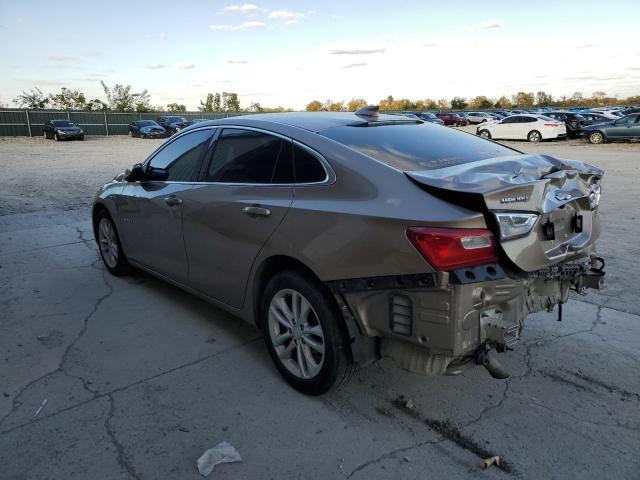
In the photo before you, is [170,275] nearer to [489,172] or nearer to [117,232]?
[117,232]

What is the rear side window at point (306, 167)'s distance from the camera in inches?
125

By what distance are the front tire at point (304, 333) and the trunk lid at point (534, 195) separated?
901 millimetres

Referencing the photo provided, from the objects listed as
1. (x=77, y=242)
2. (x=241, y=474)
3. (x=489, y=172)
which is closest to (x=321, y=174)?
(x=489, y=172)

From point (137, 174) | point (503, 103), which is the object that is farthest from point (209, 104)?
point (137, 174)

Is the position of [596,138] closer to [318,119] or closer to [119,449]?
[318,119]

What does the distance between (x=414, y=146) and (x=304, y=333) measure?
1.38m

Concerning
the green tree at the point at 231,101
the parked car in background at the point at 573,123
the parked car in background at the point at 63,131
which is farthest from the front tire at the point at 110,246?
the green tree at the point at 231,101

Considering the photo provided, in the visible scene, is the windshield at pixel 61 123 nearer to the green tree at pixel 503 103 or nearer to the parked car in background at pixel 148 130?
the parked car in background at pixel 148 130

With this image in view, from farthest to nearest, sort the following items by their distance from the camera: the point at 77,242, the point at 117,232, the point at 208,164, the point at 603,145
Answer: the point at 603,145, the point at 77,242, the point at 117,232, the point at 208,164

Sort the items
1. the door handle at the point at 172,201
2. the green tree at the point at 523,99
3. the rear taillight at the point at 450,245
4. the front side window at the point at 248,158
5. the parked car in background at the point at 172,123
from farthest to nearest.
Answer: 1. the green tree at the point at 523,99
2. the parked car in background at the point at 172,123
3. the door handle at the point at 172,201
4. the front side window at the point at 248,158
5. the rear taillight at the point at 450,245

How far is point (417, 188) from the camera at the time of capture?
272 cm

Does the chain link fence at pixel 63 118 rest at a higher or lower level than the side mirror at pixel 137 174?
higher

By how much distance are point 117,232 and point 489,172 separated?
398cm

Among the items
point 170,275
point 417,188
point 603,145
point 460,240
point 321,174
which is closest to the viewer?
point 460,240
